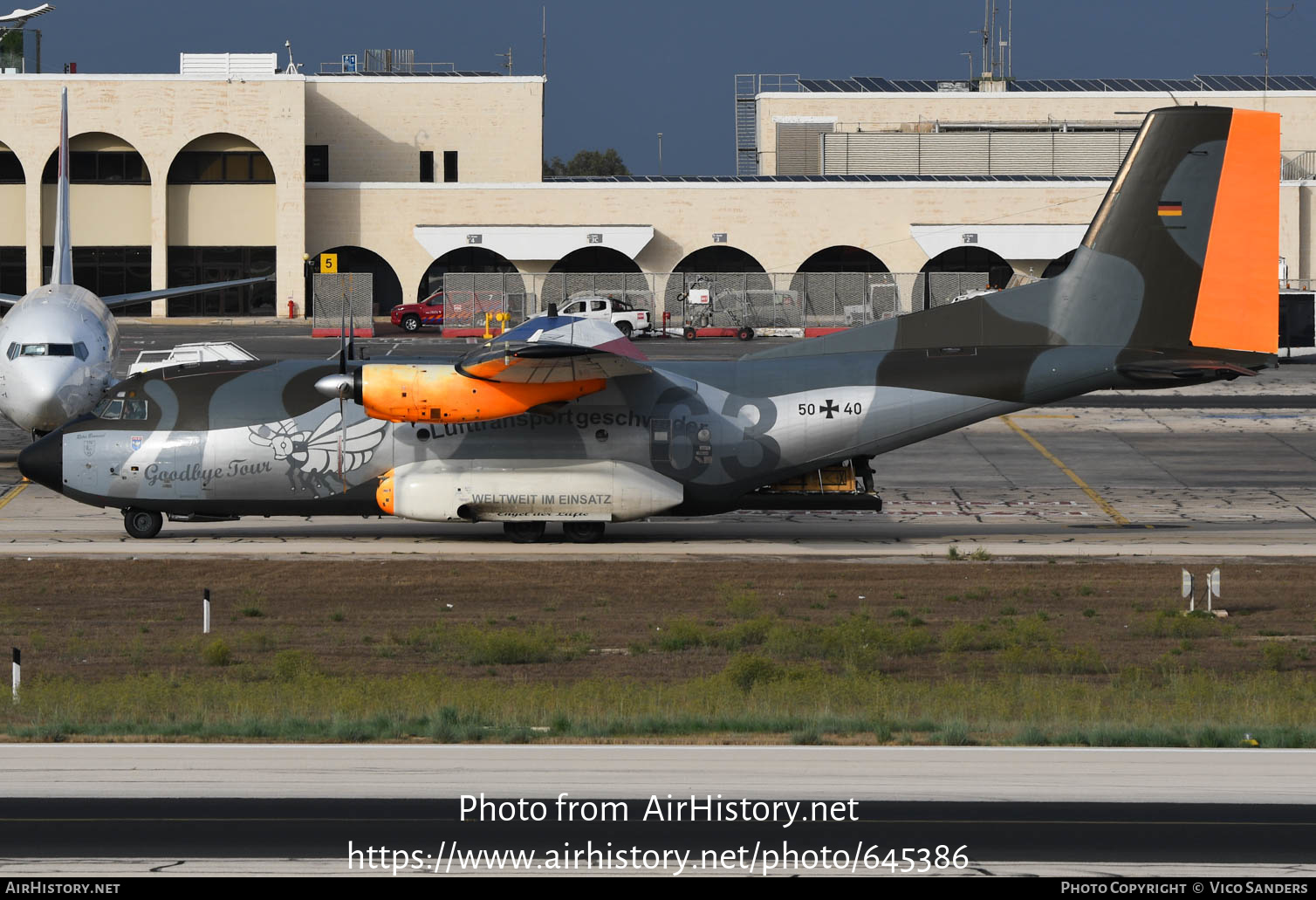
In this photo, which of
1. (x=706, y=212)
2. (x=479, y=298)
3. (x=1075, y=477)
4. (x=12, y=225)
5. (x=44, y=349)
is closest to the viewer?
(x=44, y=349)

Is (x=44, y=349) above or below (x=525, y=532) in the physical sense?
above

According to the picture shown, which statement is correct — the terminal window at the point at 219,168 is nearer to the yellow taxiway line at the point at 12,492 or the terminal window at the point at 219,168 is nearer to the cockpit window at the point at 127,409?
the yellow taxiway line at the point at 12,492

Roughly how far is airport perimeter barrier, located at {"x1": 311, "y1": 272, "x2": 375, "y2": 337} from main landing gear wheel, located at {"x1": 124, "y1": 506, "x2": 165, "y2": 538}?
47.8 metres

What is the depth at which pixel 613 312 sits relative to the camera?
76.1m

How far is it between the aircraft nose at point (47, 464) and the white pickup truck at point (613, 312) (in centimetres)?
4598

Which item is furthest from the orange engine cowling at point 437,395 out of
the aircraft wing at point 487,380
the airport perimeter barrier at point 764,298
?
the airport perimeter barrier at point 764,298

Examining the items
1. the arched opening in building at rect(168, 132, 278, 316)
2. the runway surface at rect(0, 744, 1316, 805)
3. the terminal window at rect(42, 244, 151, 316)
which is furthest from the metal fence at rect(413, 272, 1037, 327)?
the runway surface at rect(0, 744, 1316, 805)

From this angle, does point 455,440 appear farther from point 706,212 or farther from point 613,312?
→ point 706,212

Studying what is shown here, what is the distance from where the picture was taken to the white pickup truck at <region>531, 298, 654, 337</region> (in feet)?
247

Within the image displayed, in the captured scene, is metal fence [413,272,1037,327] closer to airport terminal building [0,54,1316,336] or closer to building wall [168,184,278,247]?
airport terminal building [0,54,1316,336]

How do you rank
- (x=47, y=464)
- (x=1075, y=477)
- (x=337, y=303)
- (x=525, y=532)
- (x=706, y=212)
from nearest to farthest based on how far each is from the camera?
(x=47, y=464)
(x=525, y=532)
(x=1075, y=477)
(x=337, y=303)
(x=706, y=212)

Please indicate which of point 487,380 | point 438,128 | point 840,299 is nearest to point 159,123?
point 438,128

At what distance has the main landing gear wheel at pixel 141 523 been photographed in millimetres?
30875

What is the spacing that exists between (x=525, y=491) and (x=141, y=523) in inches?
310
